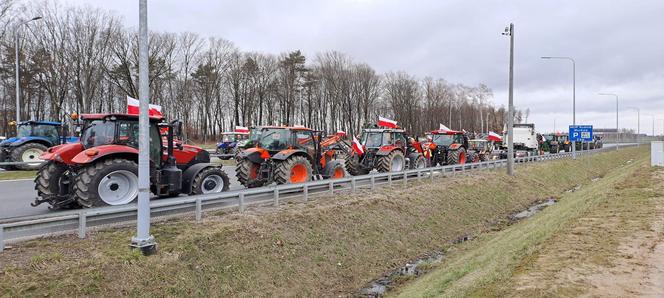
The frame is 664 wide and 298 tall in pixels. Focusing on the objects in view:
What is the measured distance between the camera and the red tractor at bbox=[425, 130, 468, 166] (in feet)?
83.5

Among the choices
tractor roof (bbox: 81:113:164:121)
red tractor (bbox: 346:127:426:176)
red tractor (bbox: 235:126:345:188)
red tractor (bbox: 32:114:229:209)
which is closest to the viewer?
red tractor (bbox: 32:114:229:209)

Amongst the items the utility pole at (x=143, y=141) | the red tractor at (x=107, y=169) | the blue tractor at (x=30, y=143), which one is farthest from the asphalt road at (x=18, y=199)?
the utility pole at (x=143, y=141)

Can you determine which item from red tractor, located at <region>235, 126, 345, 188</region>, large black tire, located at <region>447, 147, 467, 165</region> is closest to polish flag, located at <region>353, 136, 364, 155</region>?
red tractor, located at <region>235, 126, 345, 188</region>

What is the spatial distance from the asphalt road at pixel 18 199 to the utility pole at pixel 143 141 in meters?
4.11

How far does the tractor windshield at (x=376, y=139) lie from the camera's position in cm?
2014

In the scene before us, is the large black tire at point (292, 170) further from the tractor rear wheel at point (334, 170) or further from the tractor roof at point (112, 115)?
the tractor roof at point (112, 115)

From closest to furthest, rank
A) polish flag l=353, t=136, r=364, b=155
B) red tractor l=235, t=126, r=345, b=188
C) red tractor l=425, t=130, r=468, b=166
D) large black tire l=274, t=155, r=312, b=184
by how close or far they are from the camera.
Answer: large black tire l=274, t=155, r=312, b=184 → red tractor l=235, t=126, r=345, b=188 → polish flag l=353, t=136, r=364, b=155 → red tractor l=425, t=130, r=468, b=166

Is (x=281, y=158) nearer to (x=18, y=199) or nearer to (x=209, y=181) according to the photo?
(x=209, y=181)

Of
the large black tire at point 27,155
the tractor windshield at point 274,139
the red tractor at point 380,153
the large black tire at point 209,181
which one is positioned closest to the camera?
the large black tire at point 209,181

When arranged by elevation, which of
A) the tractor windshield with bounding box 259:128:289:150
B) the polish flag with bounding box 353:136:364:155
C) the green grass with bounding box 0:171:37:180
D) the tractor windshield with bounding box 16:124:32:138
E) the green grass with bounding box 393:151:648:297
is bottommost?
the green grass with bounding box 393:151:648:297

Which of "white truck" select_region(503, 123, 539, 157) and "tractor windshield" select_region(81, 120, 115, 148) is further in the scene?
"white truck" select_region(503, 123, 539, 157)

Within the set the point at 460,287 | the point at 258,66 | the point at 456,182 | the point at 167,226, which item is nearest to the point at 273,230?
the point at 167,226

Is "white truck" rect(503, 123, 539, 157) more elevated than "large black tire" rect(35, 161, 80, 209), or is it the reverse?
"white truck" rect(503, 123, 539, 157)

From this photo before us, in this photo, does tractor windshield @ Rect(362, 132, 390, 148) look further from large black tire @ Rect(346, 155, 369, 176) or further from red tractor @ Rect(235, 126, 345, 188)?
red tractor @ Rect(235, 126, 345, 188)
